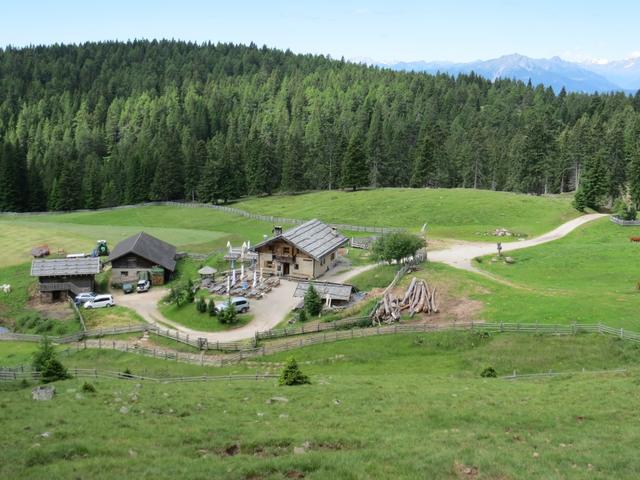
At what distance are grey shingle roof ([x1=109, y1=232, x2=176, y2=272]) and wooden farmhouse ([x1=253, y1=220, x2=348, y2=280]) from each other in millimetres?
12328

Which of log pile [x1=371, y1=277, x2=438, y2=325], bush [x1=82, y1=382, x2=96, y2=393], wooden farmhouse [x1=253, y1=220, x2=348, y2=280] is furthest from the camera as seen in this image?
wooden farmhouse [x1=253, y1=220, x2=348, y2=280]

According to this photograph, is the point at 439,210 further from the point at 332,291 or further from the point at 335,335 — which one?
the point at 335,335

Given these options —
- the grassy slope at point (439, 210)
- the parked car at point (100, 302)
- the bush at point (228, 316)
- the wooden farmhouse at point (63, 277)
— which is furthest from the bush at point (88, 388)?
the grassy slope at point (439, 210)

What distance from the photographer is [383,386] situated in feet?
98.4

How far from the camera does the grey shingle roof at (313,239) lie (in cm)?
6570

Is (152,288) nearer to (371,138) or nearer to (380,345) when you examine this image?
(380,345)

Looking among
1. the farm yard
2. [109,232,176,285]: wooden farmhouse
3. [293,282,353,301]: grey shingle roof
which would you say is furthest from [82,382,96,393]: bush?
[109,232,176,285]: wooden farmhouse

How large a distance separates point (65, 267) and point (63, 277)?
4.38 ft

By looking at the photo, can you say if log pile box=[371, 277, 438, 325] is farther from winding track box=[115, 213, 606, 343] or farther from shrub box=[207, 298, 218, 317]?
shrub box=[207, 298, 218, 317]

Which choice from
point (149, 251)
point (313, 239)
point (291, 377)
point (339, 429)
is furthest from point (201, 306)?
point (339, 429)

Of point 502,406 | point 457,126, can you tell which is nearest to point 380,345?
point 502,406

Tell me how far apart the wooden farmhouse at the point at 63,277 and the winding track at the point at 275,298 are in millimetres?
4626

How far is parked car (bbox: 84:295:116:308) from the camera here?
6237 centimetres

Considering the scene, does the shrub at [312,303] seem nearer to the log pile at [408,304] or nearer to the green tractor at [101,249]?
the log pile at [408,304]
